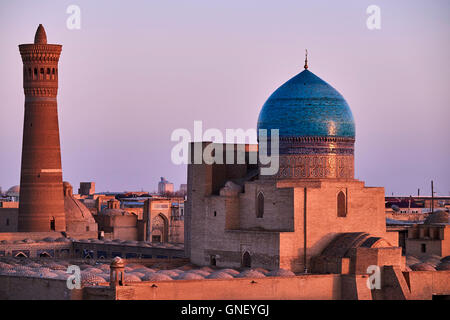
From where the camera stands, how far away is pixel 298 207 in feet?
104

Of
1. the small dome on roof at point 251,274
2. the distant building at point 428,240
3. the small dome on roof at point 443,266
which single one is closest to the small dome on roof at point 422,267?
the small dome on roof at point 443,266

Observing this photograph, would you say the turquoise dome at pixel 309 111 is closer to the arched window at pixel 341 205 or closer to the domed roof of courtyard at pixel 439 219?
the arched window at pixel 341 205

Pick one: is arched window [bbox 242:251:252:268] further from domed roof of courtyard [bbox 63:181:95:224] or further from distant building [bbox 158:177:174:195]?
distant building [bbox 158:177:174:195]

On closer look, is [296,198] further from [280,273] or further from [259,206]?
[280,273]

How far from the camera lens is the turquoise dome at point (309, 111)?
32938mm

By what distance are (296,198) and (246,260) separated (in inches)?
96.4

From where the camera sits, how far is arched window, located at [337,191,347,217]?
32469mm

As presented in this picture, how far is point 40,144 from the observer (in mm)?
47062

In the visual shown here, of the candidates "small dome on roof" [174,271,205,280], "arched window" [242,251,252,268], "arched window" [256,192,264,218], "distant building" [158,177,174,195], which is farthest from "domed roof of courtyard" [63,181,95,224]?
"distant building" [158,177,174,195]

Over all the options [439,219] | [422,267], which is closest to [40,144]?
[439,219]

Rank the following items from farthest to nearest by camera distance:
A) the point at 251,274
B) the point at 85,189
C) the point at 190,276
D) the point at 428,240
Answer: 1. the point at 85,189
2. the point at 428,240
3. the point at 251,274
4. the point at 190,276

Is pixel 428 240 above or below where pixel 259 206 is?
below

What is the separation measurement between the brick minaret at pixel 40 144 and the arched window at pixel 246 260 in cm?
1741

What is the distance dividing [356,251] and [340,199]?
8.20 feet
